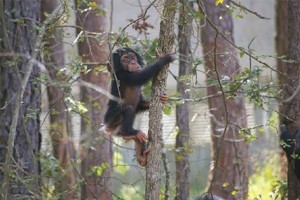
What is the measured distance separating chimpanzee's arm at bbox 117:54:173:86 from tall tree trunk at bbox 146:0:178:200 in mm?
78

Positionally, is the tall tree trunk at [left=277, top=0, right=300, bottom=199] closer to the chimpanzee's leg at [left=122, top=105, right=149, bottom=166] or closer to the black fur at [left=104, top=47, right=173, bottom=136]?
the black fur at [left=104, top=47, right=173, bottom=136]

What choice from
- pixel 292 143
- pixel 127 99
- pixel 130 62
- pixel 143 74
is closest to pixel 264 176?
pixel 292 143

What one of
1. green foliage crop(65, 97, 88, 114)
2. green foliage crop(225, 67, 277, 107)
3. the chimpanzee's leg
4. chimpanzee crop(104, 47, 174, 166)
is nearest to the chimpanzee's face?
chimpanzee crop(104, 47, 174, 166)

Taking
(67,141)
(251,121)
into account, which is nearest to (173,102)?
(67,141)

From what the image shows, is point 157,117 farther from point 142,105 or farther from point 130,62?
point 142,105

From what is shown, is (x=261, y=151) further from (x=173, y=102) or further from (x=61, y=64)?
(x=173, y=102)

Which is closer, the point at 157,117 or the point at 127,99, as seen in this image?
the point at 157,117

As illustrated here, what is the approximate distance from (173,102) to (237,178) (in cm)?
349

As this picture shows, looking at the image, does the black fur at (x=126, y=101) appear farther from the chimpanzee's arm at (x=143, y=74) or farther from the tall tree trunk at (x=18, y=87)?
the tall tree trunk at (x=18, y=87)

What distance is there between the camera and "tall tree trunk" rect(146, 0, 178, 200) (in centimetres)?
550

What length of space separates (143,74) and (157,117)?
951 mm

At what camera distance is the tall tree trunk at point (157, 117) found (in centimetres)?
550

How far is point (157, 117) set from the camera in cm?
552

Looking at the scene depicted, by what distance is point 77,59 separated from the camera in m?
7.12
